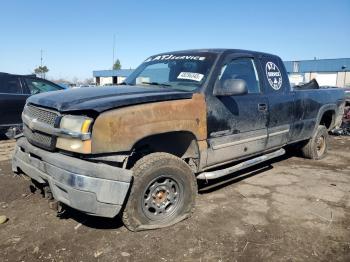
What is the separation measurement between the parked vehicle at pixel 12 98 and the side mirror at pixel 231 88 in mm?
5654

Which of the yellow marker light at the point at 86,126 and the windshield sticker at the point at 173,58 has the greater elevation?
the windshield sticker at the point at 173,58

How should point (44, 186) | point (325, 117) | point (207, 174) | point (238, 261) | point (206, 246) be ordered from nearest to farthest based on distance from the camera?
point (238, 261) < point (206, 246) < point (44, 186) < point (207, 174) < point (325, 117)

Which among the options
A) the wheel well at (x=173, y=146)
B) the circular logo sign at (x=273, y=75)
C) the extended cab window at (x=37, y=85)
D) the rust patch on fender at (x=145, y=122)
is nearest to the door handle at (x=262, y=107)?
the circular logo sign at (x=273, y=75)

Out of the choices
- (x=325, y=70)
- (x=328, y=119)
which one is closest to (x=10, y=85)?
(x=328, y=119)

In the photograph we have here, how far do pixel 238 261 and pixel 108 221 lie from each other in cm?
152

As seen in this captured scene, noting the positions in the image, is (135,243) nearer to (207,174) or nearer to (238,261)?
(238,261)

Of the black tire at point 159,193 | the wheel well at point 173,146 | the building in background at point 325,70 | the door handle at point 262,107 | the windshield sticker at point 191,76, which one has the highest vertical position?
the building in background at point 325,70

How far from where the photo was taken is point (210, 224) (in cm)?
389

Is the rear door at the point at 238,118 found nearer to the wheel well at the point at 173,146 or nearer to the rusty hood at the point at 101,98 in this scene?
the wheel well at the point at 173,146

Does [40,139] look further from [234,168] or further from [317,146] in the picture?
[317,146]

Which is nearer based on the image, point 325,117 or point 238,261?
point 238,261

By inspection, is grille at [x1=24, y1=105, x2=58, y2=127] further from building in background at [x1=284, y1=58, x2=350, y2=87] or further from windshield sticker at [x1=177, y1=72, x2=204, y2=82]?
building in background at [x1=284, y1=58, x2=350, y2=87]

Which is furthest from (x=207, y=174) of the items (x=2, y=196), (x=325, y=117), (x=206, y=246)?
(x=325, y=117)

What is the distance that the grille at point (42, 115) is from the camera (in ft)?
11.5
